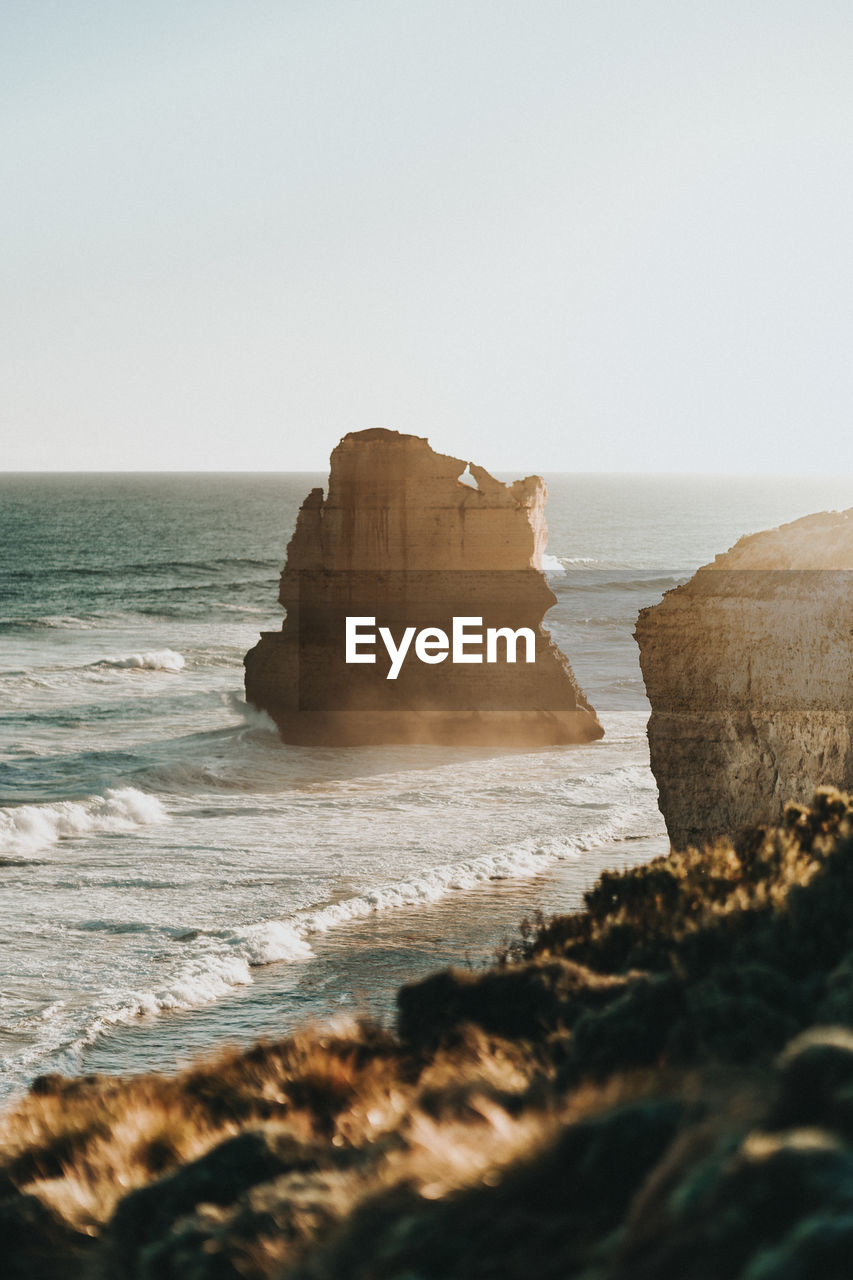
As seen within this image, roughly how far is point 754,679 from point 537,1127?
10058 millimetres

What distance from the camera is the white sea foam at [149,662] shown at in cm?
4903

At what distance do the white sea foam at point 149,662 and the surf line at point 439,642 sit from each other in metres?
16.8

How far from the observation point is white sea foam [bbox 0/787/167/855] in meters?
22.9

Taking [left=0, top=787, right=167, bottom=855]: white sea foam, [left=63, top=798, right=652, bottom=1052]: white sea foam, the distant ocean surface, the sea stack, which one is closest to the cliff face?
the distant ocean surface

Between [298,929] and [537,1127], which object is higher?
[537,1127]

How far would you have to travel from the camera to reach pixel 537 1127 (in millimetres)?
4125

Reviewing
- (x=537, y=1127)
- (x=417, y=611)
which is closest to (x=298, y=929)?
(x=537, y=1127)

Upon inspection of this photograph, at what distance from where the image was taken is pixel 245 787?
2844 centimetres

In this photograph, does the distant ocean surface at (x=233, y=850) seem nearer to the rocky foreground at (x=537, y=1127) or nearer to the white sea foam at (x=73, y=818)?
the white sea foam at (x=73, y=818)

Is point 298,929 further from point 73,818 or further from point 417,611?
point 417,611

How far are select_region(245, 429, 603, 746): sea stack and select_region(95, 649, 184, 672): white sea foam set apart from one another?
1573 cm

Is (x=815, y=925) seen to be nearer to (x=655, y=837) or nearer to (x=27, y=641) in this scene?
(x=655, y=837)

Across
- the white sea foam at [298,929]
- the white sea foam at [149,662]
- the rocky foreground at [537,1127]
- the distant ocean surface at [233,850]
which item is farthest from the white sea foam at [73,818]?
the white sea foam at [149,662]

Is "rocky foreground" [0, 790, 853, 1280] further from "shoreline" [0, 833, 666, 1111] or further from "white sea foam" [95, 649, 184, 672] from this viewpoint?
"white sea foam" [95, 649, 184, 672]
